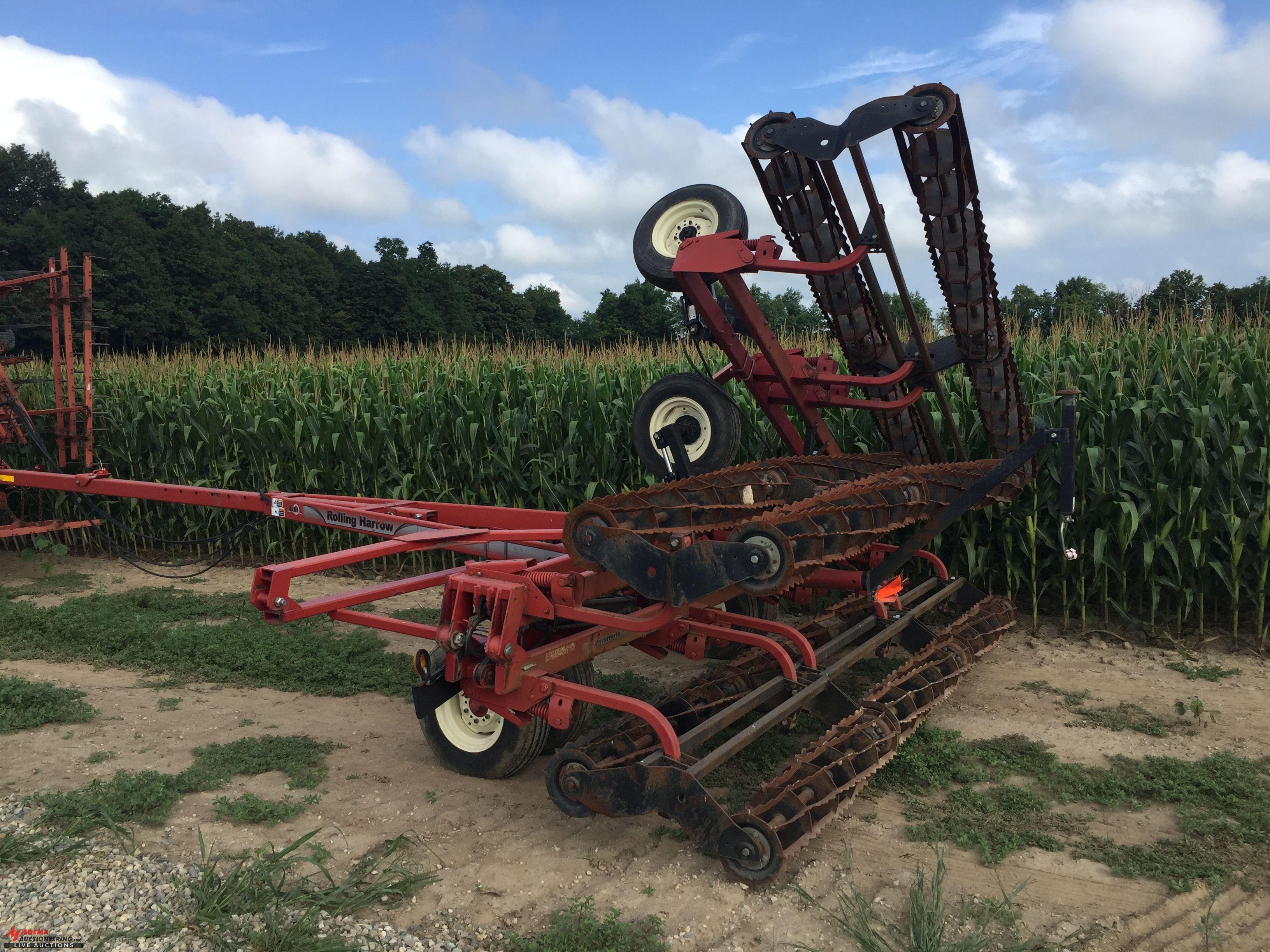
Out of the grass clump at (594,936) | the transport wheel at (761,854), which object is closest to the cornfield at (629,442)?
the transport wheel at (761,854)

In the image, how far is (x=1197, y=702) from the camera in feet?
16.7

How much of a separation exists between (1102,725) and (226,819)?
4.61m

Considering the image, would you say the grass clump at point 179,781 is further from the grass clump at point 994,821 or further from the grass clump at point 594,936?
the grass clump at point 994,821

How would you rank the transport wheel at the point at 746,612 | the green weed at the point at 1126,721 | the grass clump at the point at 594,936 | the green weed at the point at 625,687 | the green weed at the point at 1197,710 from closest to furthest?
1. the grass clump at the point at 594,936
2. the green weed at the point at 1126,721
3. the green weed at the point at 1197,710
4. the green weed at the point at 625,687
5. the transport wheel at the point at 746,612

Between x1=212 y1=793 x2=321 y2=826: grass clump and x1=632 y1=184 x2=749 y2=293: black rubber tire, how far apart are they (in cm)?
329

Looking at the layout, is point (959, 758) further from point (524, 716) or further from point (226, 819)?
point (226, 819)

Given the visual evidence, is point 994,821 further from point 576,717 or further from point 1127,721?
point 576,717

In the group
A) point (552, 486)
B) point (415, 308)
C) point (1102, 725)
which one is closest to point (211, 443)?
point (552, 486)

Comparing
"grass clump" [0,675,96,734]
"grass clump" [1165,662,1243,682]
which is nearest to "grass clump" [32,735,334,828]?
"grass clump" [0,675,96,734]

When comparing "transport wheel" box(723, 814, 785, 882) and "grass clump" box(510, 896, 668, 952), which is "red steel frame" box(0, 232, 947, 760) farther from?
"grass clump" box(510, 896, 668, 952)

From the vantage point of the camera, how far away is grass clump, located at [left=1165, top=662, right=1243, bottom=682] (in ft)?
18.8

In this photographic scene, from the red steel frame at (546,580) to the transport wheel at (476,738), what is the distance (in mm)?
214

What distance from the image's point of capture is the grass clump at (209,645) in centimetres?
612

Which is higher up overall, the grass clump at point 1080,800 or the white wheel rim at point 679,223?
the white wheel rim at point 679,223
